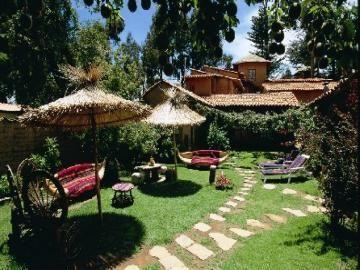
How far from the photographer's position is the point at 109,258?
684 centimetres

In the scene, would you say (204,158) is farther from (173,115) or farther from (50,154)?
(50,154)

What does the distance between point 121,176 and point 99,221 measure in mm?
6790

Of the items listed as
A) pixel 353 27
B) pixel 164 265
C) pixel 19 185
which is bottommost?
pixel 164 265

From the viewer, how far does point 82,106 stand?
8117mm

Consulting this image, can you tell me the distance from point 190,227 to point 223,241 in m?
1.16

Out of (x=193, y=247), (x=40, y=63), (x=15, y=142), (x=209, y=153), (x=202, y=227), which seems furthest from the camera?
(x=209, y=153)

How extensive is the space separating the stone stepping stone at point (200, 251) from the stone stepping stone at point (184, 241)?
144 mm

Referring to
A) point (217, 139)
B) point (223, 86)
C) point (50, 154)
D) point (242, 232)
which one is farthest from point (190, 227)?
point (223, 86)

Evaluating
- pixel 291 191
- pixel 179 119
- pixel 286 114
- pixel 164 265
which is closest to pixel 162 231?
pixel 164 265

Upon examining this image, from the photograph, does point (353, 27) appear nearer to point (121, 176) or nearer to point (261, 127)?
point (121, 176)

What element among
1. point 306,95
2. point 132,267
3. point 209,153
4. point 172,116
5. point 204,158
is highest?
point 306,95

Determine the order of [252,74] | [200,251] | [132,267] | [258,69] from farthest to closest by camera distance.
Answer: [252,74] → [258,69] → [200,251] → [132,267]

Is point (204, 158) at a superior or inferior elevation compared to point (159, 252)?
superior

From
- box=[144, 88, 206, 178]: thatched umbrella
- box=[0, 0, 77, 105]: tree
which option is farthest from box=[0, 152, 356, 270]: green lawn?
box=[0, 0, 77, 105]: tree
